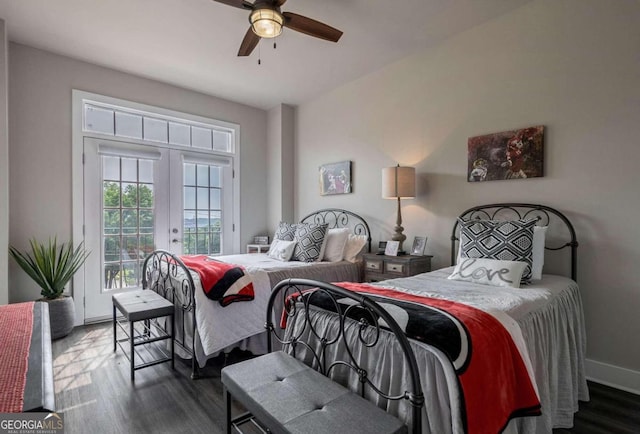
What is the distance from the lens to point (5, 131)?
2969 mm

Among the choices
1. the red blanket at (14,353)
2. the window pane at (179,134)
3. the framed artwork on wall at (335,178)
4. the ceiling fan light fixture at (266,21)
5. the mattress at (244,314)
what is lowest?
the mattress at (244,314)

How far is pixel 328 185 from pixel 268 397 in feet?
11.2

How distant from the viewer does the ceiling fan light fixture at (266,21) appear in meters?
2.15

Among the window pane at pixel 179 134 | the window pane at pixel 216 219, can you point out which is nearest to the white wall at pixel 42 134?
the window pane at pixel 179 134

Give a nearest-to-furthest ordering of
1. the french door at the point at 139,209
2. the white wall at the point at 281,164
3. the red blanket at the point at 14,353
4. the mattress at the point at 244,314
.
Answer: the red blanket at the point at 14,353
the mattress at the point at 244,314
the french door at the point at 139,209
the white wall at the point at 281,164

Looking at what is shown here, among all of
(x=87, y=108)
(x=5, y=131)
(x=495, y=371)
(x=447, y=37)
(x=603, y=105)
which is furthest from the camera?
(x=87, y=108)

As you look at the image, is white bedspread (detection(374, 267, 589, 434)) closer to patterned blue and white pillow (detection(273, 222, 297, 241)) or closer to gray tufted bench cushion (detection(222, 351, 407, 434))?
gray tufted bench cushion (detection(222, 351, 407, 434))

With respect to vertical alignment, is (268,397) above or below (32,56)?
below

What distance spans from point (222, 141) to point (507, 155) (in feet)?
12.5

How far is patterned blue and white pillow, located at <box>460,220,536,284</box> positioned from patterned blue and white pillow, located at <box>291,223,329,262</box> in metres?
1.49

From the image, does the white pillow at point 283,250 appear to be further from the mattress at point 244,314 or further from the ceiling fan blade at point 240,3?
the ceiling fan blade at point 240,3

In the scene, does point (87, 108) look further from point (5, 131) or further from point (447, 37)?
point (447, 37)

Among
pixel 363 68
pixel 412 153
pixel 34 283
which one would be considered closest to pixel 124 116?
pixel 34 283

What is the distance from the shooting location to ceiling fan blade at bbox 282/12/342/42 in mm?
2271
